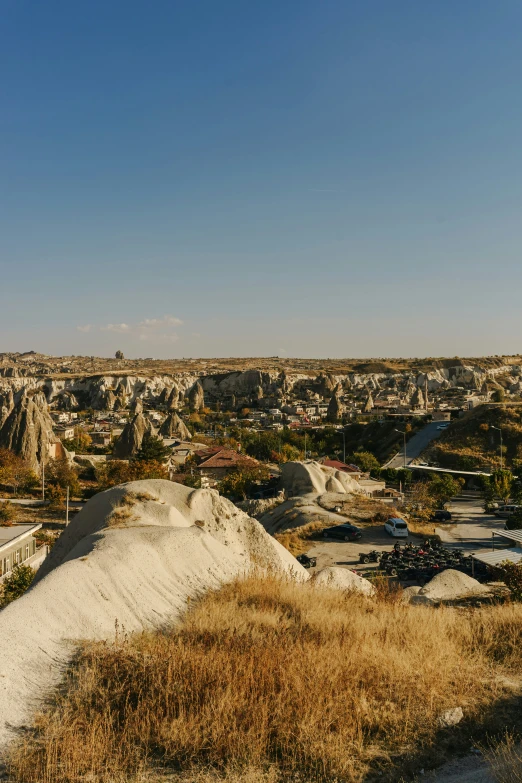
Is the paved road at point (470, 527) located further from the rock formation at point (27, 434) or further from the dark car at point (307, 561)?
the rock formation at point (27, 434)

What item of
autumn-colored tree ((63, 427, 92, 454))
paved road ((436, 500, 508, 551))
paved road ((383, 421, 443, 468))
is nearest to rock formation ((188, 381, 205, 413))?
autumn-colored tree ((63, 427, 92, 454))

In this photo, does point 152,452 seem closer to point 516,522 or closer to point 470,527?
point 470,527

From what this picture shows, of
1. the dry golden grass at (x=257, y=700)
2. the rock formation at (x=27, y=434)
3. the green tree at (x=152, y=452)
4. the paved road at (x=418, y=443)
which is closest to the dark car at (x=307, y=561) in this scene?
the dry golden grass at (x=257, y=700)

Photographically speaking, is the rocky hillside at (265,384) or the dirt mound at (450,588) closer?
the dirt mound at (450,588)

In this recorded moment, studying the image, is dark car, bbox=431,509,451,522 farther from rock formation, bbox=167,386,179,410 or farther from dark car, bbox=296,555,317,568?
rock formation, bbox=167,386,179,410

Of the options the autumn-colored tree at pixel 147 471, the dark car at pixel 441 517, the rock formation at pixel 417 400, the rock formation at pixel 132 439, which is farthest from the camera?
the rock formation at pixel 417 400


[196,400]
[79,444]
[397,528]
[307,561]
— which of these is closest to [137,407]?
[196,400]

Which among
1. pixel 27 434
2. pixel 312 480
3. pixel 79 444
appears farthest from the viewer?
pixel 79 444
